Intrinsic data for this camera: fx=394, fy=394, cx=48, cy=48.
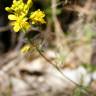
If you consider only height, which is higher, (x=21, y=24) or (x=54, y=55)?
(x=54, y=55)

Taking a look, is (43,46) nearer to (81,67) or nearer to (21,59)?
(81,67)

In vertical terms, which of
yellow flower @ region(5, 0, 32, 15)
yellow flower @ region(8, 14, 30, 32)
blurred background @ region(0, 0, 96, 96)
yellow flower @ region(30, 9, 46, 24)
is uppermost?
blurred background @ region(0, 0, 96, 96)

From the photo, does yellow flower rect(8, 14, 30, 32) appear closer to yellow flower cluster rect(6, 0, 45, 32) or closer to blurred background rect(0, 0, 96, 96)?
yellow flower cluster rect(6, 0, 45, 32)

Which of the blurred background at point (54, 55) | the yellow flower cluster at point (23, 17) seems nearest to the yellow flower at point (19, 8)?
the yellow flower cluster at point (23, 17)

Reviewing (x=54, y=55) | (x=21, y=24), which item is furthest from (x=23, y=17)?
(x=54, y=55)

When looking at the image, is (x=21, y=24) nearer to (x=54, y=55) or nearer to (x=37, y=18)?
(x=37, y=18)

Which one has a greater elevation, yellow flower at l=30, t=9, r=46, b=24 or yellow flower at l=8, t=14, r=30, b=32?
yellow flower at l=30, t=9, r=46, b=24

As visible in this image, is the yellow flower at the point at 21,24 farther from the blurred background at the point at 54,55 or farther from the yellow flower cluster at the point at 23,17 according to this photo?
the blurred background at the point at 54,55

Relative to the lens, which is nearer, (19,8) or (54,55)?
(19,8)

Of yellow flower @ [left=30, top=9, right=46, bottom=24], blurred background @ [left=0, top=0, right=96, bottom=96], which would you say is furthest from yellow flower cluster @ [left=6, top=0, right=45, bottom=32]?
blurred background @ [left=0, top=0, right=96, bottom=96]

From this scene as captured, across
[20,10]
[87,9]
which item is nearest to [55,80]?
[87,9]
